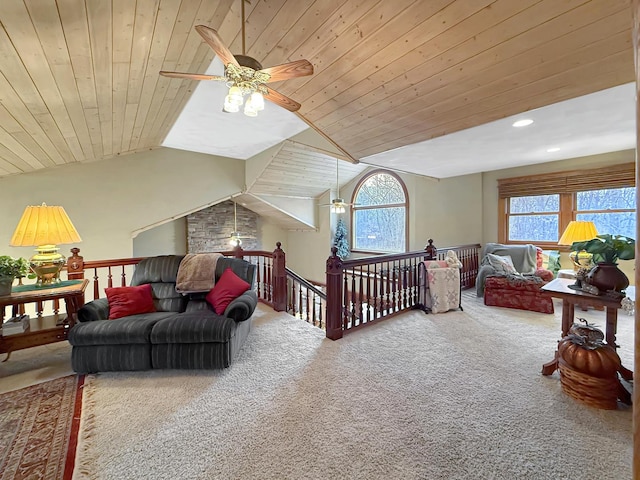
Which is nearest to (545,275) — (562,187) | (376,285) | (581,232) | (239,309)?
(581,232)

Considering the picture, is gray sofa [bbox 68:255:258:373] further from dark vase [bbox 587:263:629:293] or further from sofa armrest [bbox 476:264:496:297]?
sofa armrest [bbox 476:264:496:297]

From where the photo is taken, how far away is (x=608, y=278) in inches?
88.1

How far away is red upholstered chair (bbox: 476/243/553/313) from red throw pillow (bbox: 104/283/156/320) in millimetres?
4771

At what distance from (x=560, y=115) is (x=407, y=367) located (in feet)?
9.89

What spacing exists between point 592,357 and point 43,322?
464 cm

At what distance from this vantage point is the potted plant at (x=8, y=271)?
94.3 inches

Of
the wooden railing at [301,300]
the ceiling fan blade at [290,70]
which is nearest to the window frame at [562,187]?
the wooden railing at [301,300]

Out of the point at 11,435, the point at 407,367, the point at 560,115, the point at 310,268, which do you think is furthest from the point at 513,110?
the point at 310,268

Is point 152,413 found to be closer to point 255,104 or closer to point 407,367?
point 407,367

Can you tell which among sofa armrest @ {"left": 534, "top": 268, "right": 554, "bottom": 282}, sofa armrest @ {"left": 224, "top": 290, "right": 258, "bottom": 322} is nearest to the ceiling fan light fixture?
sofa armrest @ {"left": 224, "top": 290, "right": 258, "bottom": 322}

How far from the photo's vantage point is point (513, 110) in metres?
2.79

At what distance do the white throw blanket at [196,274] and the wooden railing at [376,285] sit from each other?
1.37m

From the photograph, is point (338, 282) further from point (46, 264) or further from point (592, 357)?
point (46, 264)

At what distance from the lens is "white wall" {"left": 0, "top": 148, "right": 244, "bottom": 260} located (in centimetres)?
446
